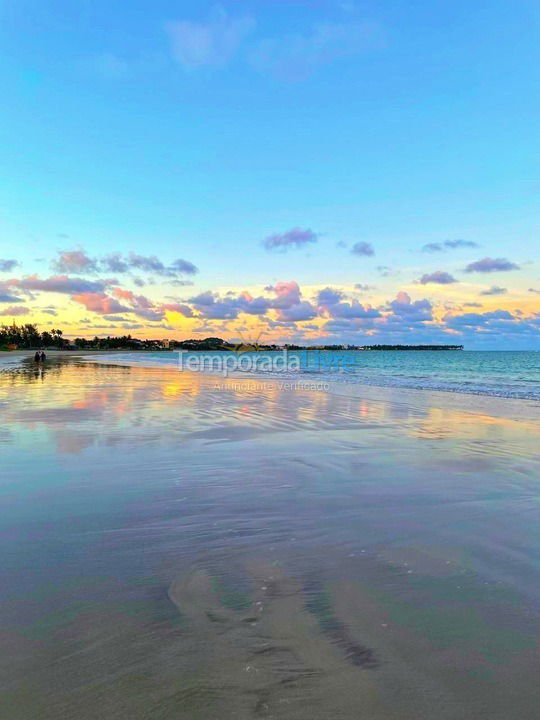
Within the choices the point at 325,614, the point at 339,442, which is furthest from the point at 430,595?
the point at 339,442

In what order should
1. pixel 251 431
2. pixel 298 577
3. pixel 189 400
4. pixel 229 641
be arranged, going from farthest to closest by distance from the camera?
pixel 189 400, pixel 251 431, pixel 298 577, pixel 229 641

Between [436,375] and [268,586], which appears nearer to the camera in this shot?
[268,586]

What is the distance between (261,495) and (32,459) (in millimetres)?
4445

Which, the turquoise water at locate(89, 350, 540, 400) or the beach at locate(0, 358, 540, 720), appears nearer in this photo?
the beach at locate(0, 358, 540, 720)

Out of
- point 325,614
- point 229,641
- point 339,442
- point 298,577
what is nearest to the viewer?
point 229,641

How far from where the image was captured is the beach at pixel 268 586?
262 centimetres

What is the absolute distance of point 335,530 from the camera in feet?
16.7

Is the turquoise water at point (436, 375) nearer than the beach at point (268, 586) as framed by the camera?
No

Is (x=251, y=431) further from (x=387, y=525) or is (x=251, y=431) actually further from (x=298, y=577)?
(x=298, y=577)

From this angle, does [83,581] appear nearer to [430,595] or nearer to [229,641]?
[229,641]

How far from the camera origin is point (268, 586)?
3801 millimetres

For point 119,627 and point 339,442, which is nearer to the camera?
point 119,627

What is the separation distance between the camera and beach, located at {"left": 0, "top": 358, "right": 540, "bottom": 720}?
8.61 ft

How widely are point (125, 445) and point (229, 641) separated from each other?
7156 mm
